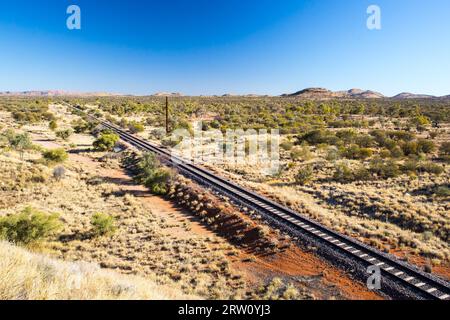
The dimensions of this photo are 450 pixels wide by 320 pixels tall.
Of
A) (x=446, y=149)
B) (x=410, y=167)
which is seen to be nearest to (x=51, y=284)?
(x=410, y=167)

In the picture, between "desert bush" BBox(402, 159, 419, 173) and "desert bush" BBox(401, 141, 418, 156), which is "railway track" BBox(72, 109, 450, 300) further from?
"desert bush" BBox(401, 141, 418, 156)

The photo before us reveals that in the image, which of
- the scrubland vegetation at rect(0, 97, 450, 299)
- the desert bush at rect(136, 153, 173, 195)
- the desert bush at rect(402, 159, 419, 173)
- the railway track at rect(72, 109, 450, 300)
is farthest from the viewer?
the desert bush at rect(402, 159, 419, 173)

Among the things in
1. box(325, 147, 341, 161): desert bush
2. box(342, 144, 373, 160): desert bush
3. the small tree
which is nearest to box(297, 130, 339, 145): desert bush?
box(342, 144, 373, 160): desert bush

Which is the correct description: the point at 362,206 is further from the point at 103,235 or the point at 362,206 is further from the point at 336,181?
the point at 103,235

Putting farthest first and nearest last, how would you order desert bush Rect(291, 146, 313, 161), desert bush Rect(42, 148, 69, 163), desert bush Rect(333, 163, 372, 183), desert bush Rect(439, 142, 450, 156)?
desert bush Rect(291, 146, 313, 161) < desert bush Rect(439, 142, 450, 156) < desert bush Rect(42, 148, 69, 163) < desert bush Rect(333, 163, 372, 183)

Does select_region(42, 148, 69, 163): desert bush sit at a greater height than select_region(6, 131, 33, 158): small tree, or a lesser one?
lesser

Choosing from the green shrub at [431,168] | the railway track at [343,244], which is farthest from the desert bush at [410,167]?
the railway track at [343,244]

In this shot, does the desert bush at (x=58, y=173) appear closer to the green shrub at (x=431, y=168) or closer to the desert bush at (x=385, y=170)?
the desert bush at (x=385, y=170)
